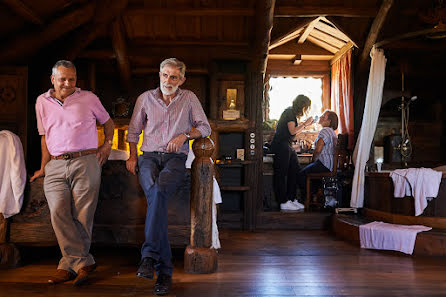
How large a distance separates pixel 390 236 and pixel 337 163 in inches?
79.0

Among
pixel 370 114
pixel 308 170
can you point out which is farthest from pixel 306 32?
pixel 308 170

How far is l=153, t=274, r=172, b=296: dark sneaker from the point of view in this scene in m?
2.57

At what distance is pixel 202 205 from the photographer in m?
3.21

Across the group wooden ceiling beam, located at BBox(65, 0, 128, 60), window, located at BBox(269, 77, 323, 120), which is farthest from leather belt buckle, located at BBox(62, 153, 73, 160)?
window, located at BBox(269, 77, 323, 120)

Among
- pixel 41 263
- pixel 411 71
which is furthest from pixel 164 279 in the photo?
pixel 411 71

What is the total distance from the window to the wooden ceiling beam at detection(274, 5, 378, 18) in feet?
7.19

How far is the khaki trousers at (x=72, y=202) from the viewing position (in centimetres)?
290

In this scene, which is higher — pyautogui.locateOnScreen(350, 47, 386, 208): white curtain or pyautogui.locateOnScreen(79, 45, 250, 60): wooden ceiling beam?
pyautogui.locateOnScreen(79, 45, 250, 60): wooden ceiling beam

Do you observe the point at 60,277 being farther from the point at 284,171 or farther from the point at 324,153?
the point at 324,153

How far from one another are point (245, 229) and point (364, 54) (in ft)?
A: 10.7

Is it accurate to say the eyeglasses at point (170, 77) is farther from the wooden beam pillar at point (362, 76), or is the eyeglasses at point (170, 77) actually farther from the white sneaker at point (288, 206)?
the wooden beam pillar at point (362, 76)

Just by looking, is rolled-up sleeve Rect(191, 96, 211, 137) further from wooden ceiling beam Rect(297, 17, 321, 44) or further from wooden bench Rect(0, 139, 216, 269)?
wooden ceiling beam Rect(297, 17, 321, 44)

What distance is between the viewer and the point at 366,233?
453cm

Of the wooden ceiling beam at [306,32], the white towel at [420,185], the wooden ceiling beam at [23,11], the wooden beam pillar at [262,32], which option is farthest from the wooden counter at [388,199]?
the wooden ceiling beam at [23,11]
